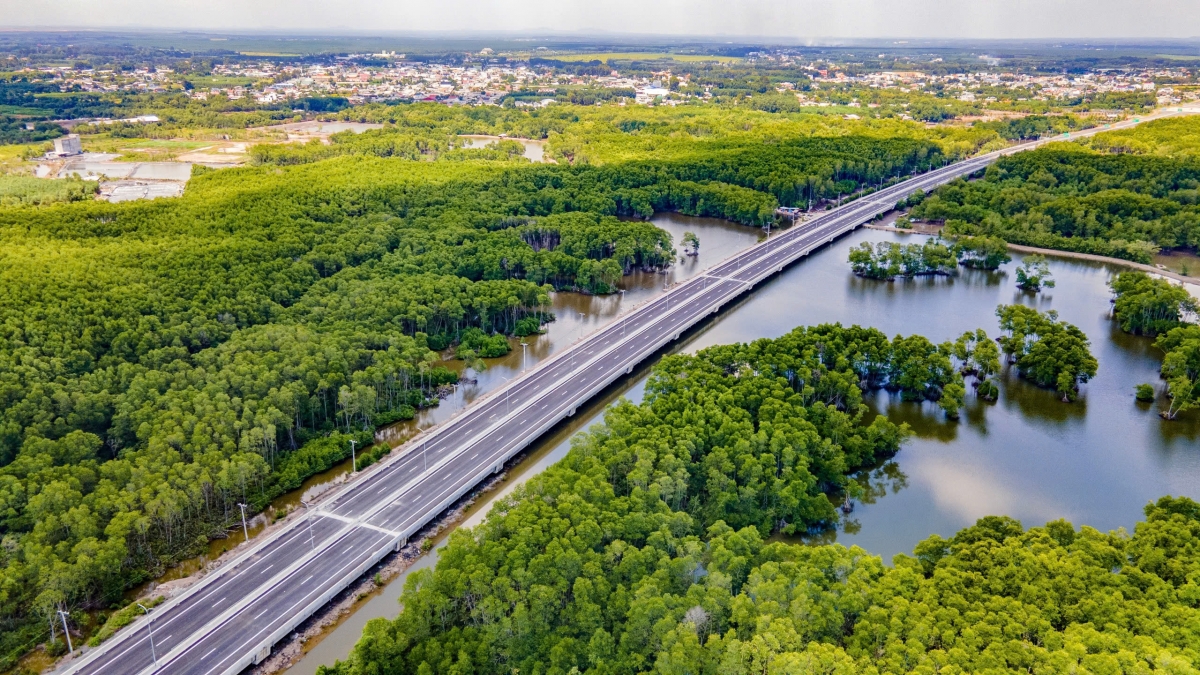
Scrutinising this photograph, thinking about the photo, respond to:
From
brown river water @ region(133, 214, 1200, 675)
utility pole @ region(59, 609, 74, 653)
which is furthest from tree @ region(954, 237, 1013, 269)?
utility pole @ region(59, 609, 74, 653)

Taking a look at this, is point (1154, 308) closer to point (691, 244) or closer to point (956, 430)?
point (956, 430)

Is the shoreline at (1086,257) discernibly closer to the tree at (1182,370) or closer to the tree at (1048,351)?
the tree at (1182,370)

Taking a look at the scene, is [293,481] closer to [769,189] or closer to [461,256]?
[461,256]

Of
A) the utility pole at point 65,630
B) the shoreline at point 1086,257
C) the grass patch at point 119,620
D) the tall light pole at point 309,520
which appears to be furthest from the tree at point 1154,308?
the utility pole at point 65,630

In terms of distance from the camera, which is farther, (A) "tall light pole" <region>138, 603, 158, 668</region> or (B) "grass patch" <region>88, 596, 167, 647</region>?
(B) "grass patch" <region>88, 596, 167, 647</region>

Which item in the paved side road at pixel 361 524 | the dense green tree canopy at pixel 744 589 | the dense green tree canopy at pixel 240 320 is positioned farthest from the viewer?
the dense green tree canopy at pixel 240 320

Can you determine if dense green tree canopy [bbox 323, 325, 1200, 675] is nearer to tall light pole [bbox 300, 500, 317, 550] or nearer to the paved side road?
the paved side road
